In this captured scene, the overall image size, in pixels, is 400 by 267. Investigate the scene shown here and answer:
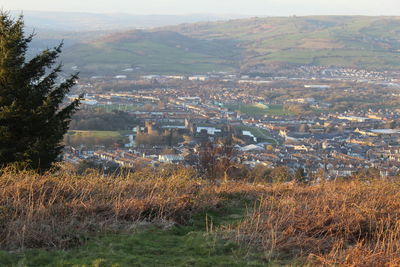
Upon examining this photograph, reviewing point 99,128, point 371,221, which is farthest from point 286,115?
point 371,221

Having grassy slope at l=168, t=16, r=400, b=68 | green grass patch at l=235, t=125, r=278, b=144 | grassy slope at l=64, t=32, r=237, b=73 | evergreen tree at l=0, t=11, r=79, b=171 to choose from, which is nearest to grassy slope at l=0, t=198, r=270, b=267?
evergreen tree at l=0, t=11, r=79, b=171

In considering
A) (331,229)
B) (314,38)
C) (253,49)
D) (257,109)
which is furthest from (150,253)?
(314,38)

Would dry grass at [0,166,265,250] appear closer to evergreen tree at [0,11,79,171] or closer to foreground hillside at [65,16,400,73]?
evergreen tree at [0,11,79,171]

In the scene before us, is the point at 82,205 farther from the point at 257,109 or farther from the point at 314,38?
the point at 314,38

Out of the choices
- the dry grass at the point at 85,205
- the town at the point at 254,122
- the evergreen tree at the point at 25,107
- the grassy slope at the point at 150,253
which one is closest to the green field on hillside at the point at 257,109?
the town at the point at 254,122


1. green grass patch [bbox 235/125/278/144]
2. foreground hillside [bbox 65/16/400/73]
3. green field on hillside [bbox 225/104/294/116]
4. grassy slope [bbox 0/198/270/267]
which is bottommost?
green field on hillside [bbox 225/104/294/116]
